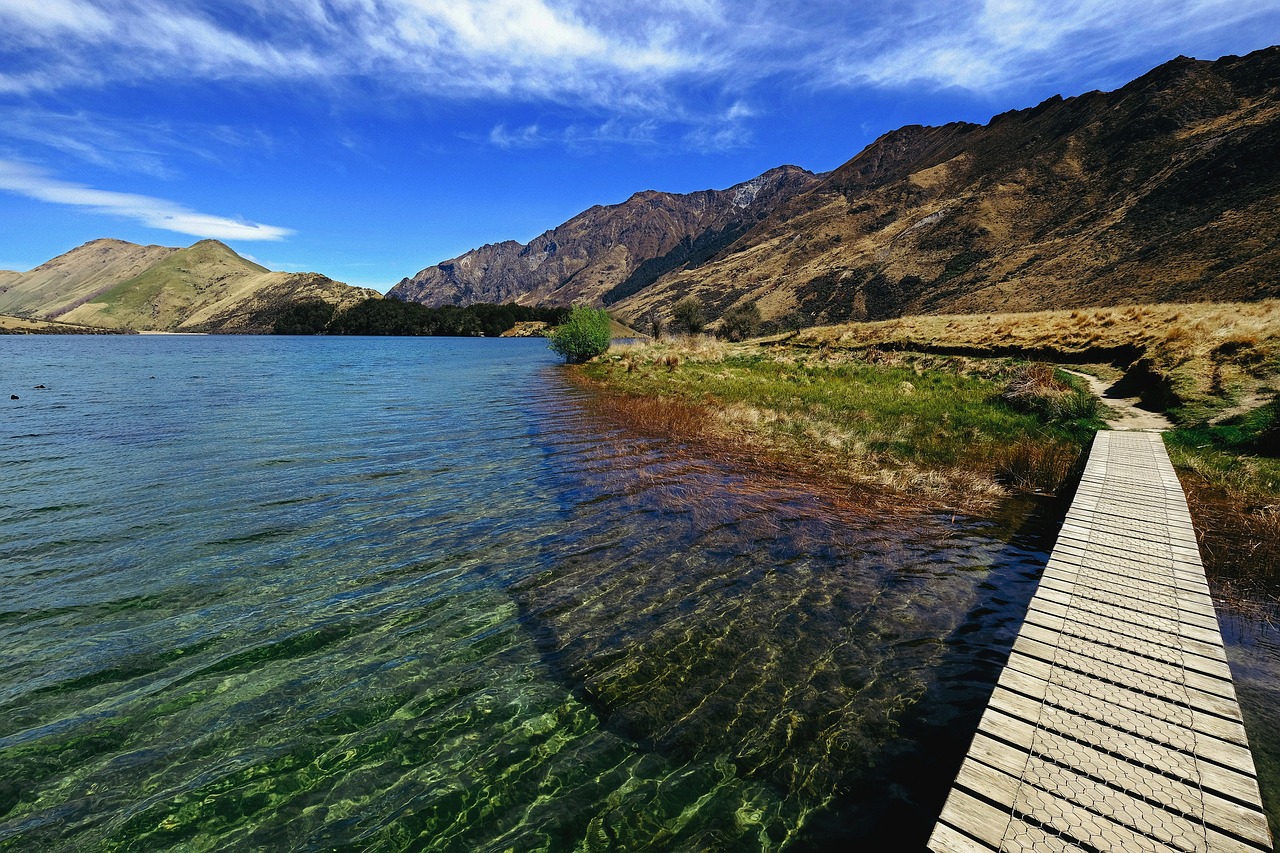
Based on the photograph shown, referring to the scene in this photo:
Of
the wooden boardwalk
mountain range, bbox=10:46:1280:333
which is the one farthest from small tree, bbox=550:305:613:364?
the wooden boardwalk

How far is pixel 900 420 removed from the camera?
71.8ft

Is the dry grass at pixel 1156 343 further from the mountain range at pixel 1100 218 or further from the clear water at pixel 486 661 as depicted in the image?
the mountain range at pixel 1100 218

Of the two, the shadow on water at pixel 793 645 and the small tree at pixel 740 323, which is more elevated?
the small tree at pixel 740 323

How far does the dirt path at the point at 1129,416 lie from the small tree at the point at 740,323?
99.8 m

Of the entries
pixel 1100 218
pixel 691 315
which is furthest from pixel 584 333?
pixel 1100 218

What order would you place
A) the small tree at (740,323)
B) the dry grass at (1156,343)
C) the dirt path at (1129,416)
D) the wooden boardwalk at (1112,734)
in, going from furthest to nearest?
the small tree at (740,323) < the dry grass at (1156,343) < the dirt path at (1129,416) < the wooden boardwalk at (1112,734)

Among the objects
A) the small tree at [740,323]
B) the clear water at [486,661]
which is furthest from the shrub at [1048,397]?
the small tree at [740,323]

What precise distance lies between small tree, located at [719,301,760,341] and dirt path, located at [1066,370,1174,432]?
9977 cm

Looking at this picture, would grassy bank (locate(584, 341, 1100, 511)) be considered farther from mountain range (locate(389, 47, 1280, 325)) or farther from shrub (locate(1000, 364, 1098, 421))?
mountain range (locate(389, 47, 1280, 325))

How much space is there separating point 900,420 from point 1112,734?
718 inches

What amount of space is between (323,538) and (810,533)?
11.2m

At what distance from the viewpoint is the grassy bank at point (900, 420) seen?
15.9 metres

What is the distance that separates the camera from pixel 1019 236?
433ft

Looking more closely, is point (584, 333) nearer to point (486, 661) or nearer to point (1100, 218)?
point (486, 661)
